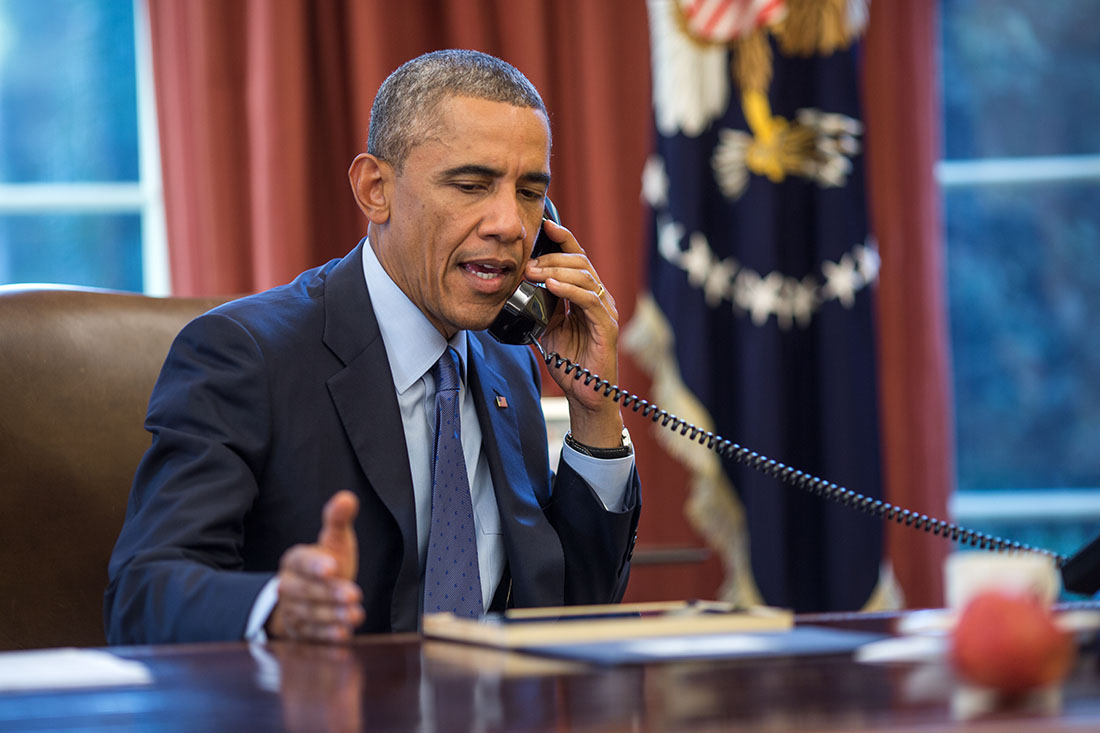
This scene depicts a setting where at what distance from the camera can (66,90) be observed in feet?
10.7

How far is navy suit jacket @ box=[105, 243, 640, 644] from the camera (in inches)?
53.2

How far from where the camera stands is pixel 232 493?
57.1 inches

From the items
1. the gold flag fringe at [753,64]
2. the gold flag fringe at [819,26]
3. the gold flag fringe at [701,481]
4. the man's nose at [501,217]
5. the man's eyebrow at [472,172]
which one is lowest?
the gold flag fringe at [701,481]

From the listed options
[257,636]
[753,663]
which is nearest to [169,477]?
[257,636]

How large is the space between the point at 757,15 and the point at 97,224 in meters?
1.77

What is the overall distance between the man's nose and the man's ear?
17cm

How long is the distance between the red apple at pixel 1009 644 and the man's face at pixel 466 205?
112 cm

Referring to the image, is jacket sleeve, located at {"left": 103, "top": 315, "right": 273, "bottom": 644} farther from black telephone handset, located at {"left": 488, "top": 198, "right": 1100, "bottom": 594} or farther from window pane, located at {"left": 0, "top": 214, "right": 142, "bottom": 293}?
window pane, located at {"left": 0, "top": 214, "right": 142, "bottom": 293}

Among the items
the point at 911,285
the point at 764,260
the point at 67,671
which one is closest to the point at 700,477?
the point at 764,260

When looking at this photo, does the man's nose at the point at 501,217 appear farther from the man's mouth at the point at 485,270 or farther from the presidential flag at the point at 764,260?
the presidential flag at the point at 764,260

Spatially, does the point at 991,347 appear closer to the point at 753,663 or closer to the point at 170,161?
the point at 170,161

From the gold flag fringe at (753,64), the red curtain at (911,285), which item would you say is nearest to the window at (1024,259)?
the red curtain at (911,285)

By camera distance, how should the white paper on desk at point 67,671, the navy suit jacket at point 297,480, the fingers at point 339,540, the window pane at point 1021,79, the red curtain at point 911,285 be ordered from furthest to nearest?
the window pane at point 1021,79
the red curtain at point 911,285
the navy suit jacket at point 297,480
the fingers at point 339,540
the white paper on desk at point 67,671

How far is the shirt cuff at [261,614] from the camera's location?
1.19 metres
